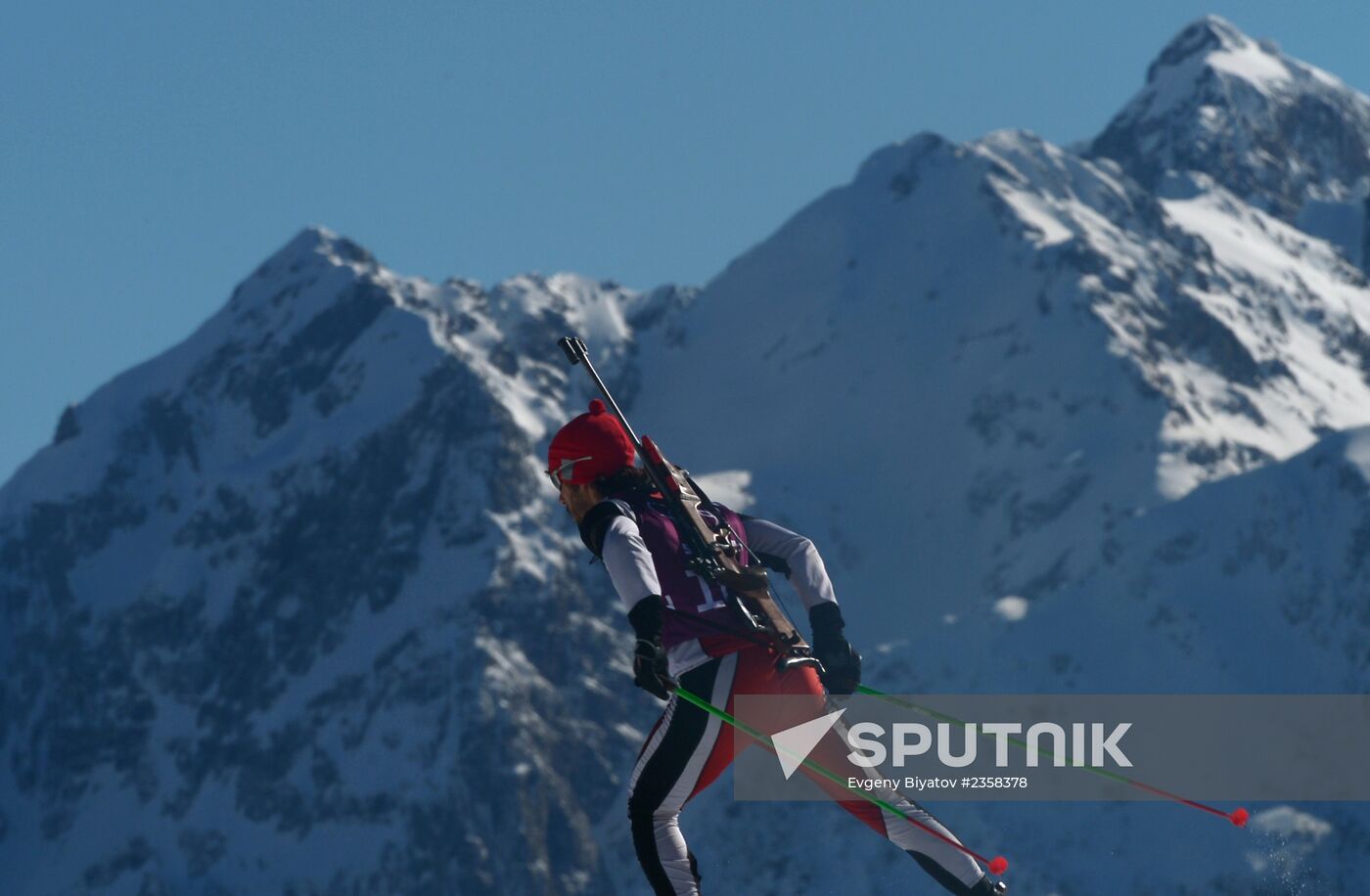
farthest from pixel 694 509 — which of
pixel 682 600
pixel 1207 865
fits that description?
pixel 1207 865

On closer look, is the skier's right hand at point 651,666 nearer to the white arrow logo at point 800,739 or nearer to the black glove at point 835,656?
the white arrow logo at point 800,739

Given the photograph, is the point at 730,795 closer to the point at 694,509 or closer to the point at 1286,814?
the point at 1286,814

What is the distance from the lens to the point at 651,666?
13.4 m

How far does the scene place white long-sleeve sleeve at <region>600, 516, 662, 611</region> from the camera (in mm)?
13734

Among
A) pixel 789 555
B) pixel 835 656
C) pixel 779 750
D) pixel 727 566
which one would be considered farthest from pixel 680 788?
pixel 789 555

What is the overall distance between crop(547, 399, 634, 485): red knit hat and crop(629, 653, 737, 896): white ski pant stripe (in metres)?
1.44

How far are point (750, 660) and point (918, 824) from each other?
4.67 feet

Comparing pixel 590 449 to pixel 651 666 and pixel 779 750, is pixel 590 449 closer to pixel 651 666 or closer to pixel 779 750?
pixel 651 666

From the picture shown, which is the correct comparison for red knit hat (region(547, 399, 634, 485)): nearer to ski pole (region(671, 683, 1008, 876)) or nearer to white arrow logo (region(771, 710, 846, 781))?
ski pole (region(671, 683, 1008, 876))

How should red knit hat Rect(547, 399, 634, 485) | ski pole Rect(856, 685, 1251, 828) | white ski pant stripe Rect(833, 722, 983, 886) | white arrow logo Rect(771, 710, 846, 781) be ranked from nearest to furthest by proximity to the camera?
ski pole Rect(856, 685, 1251, 828) < white ski pant stripe Rect(833, 722, 983, 886) < white arrow logo Rect(771, 710, 846, 781) < red knit hat Rect(547, 399, 634, 485)

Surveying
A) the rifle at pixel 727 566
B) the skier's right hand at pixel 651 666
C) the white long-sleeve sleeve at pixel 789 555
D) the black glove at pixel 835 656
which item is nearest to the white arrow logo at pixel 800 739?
the black glove at pixel 835 656

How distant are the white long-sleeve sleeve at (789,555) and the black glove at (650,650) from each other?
131cm

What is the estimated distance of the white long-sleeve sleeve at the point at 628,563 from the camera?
13734 mm

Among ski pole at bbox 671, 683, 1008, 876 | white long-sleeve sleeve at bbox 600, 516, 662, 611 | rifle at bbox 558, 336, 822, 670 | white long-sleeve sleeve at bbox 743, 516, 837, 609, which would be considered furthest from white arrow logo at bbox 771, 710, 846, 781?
white long-sleeve sleeve at bbox 600, 516, 662, 611
